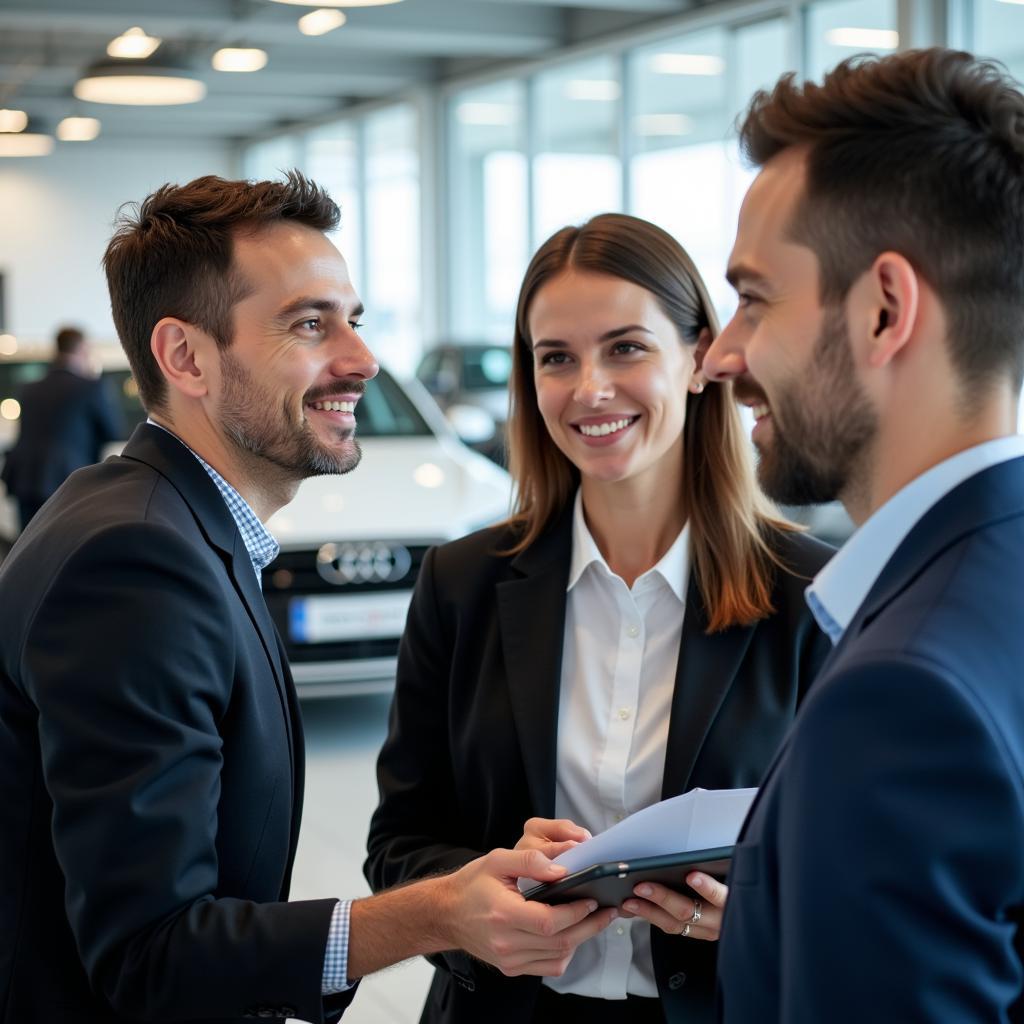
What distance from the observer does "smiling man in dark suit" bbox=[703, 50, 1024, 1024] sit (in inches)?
34.1

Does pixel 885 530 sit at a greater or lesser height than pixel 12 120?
lesser

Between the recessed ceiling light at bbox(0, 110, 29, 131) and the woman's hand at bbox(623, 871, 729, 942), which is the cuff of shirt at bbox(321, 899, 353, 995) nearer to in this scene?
the woman's hand at bbox(623, 871, 729, 942)

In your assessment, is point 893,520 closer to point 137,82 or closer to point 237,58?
point 137,82

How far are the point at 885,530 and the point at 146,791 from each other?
748 millimetres

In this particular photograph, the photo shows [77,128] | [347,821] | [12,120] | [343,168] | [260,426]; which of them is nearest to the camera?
[260,426]

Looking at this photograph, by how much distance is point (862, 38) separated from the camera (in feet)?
33.2

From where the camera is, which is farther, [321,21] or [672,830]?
[321,21]

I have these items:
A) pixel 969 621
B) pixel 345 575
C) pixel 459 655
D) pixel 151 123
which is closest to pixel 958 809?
pixel 969 621

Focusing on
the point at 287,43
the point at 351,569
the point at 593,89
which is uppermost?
the point at 287,43

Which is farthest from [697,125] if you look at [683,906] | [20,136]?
[683,906]

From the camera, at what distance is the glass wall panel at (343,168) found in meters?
18.3

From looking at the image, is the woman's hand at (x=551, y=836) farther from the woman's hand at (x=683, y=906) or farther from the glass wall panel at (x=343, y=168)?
the glass wall panel at (x=343, y=168)

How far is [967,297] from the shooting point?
102 centimetres

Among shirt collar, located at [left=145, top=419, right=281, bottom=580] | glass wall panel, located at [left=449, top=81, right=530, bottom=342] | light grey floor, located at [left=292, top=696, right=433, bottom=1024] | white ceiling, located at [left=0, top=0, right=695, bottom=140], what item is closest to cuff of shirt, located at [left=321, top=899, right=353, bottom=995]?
shirt collar, located at [left=145, top=419, right=281, bottom=580]
